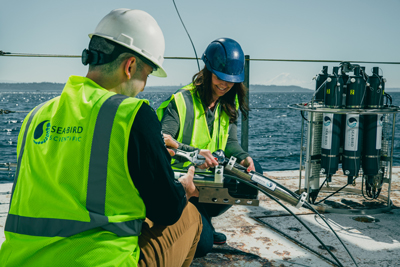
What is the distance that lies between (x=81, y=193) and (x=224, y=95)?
189 cm

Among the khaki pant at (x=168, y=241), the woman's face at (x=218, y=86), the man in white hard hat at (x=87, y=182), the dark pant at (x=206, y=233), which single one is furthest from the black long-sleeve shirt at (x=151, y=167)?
the woman's face at (x=218, y=86)

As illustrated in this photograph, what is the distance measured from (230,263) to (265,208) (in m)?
1.18

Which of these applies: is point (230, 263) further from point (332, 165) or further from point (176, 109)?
point (332, 165)

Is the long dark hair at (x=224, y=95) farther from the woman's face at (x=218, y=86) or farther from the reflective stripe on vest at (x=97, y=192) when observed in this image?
the reflective stripe on vest at (x=97, y=192)

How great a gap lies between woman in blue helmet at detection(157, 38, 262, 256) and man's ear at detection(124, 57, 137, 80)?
0.94 meters

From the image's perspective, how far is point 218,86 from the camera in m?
2.83

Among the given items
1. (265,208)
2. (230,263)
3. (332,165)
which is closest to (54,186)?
(230,263)

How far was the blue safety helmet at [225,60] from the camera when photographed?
2.75 m

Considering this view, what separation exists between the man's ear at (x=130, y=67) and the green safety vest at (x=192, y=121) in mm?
1051

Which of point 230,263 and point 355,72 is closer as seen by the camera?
point 230,263

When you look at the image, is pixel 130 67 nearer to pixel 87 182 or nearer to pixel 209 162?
pixel 87 182

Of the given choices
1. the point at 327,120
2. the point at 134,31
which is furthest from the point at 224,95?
the point at 134,31

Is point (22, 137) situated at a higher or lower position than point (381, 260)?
higher

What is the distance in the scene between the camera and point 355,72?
356 centimetres
